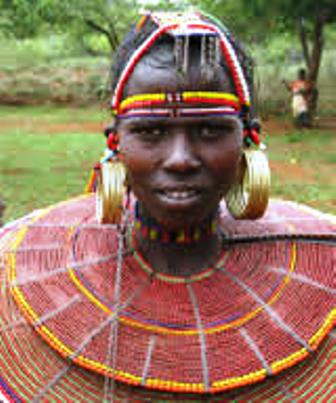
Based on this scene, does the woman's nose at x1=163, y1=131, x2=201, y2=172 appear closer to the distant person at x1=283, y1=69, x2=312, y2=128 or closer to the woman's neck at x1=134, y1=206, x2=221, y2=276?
the woman's neck at x1=134, y1=206, x2=221, y2=276

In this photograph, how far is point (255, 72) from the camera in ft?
5.68

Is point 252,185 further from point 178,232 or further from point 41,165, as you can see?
point 41,165

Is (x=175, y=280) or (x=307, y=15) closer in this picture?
(x=175, y=280)

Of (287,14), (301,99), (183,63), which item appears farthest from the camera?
(301,99)

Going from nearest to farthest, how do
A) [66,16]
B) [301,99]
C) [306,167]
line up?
[306,167] < [66,16] < [301,99]

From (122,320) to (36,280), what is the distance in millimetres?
366

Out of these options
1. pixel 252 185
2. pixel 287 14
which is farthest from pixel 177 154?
pixel 287 14

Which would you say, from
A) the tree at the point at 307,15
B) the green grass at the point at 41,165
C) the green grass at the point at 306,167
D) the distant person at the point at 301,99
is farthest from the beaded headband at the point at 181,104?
the distant person at the point at 301,99

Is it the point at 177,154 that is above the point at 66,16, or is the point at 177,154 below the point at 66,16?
below

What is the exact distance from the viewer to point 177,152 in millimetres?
1386

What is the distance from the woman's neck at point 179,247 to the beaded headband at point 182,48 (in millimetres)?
437

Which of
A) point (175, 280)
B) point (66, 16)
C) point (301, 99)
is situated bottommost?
point (175, 280)

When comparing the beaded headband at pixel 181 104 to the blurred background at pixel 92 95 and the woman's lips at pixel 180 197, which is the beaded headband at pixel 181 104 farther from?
the blurred background at pixel 92 95

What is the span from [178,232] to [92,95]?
55.2 feet
